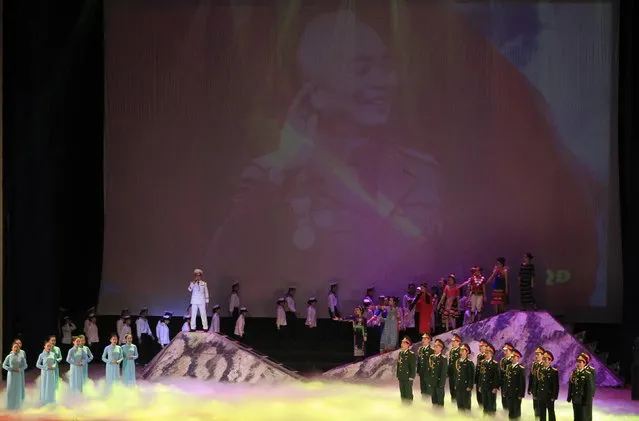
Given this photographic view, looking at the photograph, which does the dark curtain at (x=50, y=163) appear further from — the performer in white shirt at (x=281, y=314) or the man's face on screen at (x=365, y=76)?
the man's face on screen at (x=365, y=76)

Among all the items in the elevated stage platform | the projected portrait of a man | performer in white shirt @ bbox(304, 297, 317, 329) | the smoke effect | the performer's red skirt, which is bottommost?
the smoke effect

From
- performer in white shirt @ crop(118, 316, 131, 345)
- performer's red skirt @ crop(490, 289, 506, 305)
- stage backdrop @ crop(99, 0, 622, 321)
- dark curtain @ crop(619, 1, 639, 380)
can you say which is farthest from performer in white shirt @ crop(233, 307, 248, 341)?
dark curtain @ crop(619, 1, 639, 380)

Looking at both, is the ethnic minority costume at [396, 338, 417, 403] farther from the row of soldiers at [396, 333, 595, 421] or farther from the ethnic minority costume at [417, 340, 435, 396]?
the ethnic minority costume at [417, 340, 435, 396]

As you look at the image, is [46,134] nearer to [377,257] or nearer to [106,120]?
[106,120]

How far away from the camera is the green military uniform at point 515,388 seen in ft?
38.6

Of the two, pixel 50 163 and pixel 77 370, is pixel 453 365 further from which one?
pixel 50 163

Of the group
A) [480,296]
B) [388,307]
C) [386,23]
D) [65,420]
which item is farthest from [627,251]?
[65,420]

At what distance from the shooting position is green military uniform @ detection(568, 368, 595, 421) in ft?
36.8

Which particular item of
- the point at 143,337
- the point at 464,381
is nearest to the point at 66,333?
the point at 143,337

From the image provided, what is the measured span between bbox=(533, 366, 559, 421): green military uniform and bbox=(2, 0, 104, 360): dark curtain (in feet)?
29.5

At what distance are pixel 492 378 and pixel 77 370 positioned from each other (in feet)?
20.4

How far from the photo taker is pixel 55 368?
13.4m

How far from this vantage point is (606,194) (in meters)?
16.7

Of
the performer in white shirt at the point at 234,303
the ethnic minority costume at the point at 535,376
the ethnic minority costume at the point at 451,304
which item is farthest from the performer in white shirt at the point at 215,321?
the ethnic minority costume at the point at 535,376
